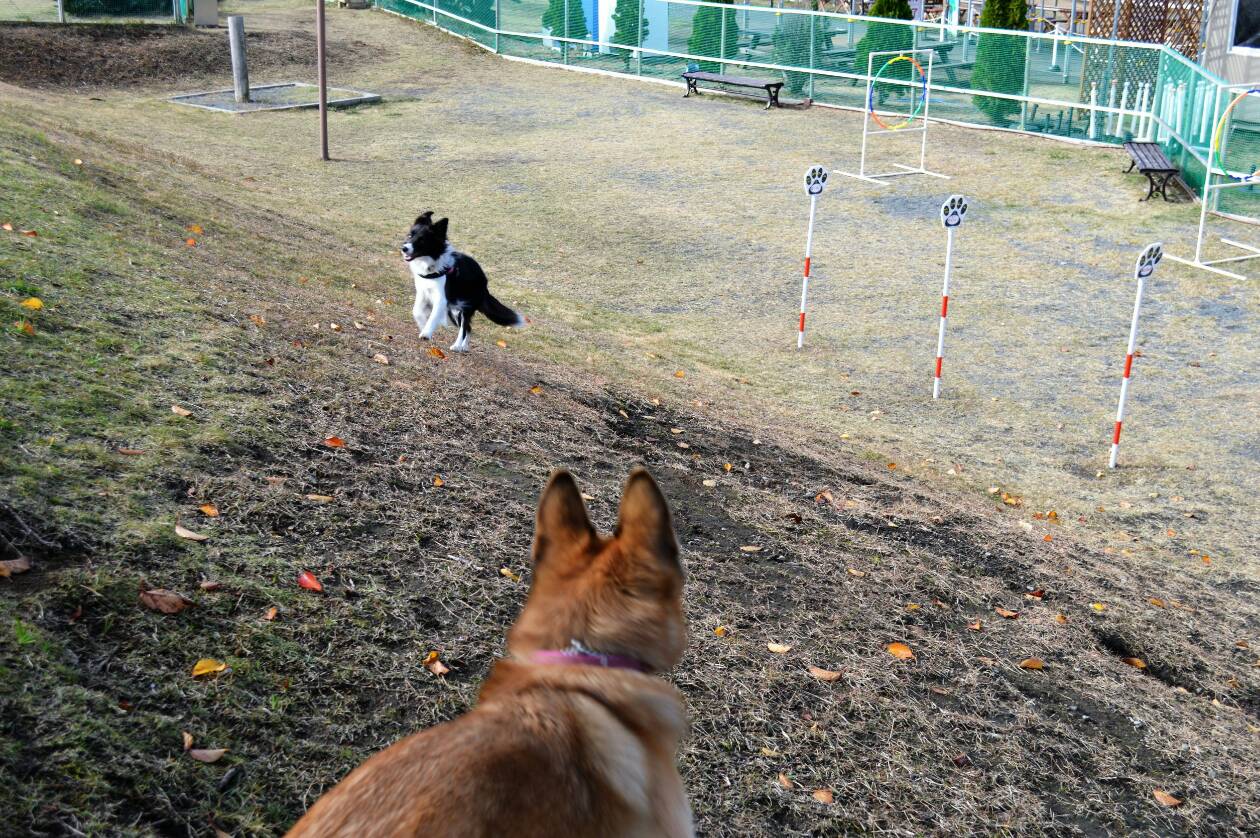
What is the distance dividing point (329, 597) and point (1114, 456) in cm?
717

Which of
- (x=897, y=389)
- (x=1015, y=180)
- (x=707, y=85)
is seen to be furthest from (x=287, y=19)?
(x=897, y=389)

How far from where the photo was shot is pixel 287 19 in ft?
107

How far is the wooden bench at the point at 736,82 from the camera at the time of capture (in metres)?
25.3

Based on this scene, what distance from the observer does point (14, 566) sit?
13.3 ft

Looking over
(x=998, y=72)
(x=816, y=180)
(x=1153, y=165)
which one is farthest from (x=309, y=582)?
(x=998, y=72)

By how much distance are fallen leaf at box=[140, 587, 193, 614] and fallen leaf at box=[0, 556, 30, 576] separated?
42 cm

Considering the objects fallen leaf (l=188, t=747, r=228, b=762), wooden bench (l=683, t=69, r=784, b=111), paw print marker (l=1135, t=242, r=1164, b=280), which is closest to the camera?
fallen leaf (l=188, t=747, r=228, b=762)

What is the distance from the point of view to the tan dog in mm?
2262

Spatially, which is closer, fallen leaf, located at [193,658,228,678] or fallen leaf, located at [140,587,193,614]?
fallen leaf, located at [193,658,228,678]


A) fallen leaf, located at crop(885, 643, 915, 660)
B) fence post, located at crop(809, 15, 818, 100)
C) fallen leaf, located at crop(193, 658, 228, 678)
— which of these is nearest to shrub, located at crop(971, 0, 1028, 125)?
fence post, located at crop(809, 15, 818, 100)

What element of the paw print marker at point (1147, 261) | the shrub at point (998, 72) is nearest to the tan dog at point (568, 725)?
the paw print marker at point (1147, 261)

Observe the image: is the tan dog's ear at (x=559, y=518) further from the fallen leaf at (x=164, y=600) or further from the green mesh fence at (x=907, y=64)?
the green mesh fence at (x=907, y=64)

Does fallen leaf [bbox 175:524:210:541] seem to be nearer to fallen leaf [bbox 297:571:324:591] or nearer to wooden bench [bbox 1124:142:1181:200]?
fallen leaf [bbox 297:571:324:591]

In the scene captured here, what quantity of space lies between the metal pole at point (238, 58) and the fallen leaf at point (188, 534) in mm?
19090
